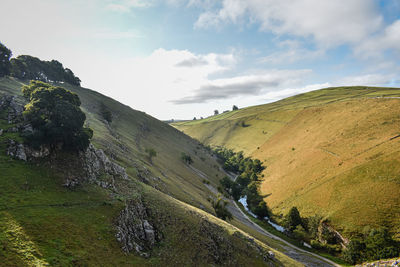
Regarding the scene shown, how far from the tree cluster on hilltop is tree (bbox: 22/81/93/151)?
90.0m

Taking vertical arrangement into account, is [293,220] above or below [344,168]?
below

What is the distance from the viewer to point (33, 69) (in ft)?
436

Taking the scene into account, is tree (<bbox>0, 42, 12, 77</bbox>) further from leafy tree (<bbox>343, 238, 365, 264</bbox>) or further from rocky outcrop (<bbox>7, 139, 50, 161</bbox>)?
leafy tree (<bbox>343, 238, 365, 264</bbox>)

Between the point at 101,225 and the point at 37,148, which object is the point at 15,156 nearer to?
the point at 37,148

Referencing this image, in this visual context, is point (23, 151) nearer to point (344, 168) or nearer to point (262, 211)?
point (262, 211)

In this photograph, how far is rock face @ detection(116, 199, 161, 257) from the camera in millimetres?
30031

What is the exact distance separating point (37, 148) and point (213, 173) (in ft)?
381

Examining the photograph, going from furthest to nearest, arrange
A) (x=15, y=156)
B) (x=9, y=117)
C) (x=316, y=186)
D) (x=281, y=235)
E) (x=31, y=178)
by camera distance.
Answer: (x=316, y=186)
(x=281, y=235)
(x=9, y=117)
(x=15, y=156)
(x=31, y=178)

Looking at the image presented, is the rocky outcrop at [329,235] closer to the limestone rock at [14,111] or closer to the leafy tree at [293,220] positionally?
the leafy tree at [293,220]

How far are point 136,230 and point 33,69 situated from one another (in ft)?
510

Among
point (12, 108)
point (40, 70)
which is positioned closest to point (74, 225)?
point (12, 108)

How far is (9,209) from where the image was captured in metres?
25.4

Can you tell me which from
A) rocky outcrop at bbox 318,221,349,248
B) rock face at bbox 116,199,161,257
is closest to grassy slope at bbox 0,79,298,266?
rock face at bbox 116,199,161,257

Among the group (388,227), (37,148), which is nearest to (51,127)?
(37,148)
